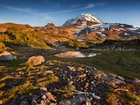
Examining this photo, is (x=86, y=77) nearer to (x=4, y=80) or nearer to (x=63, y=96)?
(x=63, y=96)

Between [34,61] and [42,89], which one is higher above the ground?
[34,61]

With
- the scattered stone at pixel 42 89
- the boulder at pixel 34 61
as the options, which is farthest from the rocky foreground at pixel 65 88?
the boulder at pixel 34 61

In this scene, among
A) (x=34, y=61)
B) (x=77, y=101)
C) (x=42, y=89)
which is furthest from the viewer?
(x=34, y=61)

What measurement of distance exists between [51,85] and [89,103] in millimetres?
3951

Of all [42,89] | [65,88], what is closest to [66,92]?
[65,88]

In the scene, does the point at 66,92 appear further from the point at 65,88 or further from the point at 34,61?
the point at 34,61

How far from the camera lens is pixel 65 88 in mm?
15477

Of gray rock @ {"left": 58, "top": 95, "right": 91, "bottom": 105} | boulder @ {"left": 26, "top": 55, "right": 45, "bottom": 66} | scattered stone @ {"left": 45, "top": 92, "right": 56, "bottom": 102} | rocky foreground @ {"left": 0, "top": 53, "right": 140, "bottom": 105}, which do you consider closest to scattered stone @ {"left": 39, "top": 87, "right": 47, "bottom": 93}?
rocky foreground @ {"left": 0, "top": 53, "right": 140, "bottom": 105}

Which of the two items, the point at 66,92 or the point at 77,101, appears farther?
the point at 66,92

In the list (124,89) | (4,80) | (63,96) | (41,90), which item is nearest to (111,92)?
(124,89)

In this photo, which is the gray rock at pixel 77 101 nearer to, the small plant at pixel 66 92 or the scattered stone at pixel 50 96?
the small plant at pixel 66 92

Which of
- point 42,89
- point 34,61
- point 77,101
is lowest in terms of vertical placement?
point 77,101

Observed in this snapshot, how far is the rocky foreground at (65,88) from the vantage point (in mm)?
14031

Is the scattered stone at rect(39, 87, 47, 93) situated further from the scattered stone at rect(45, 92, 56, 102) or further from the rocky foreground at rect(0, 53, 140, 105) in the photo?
the scattered stone at rect(45, 92, 56, 102)
